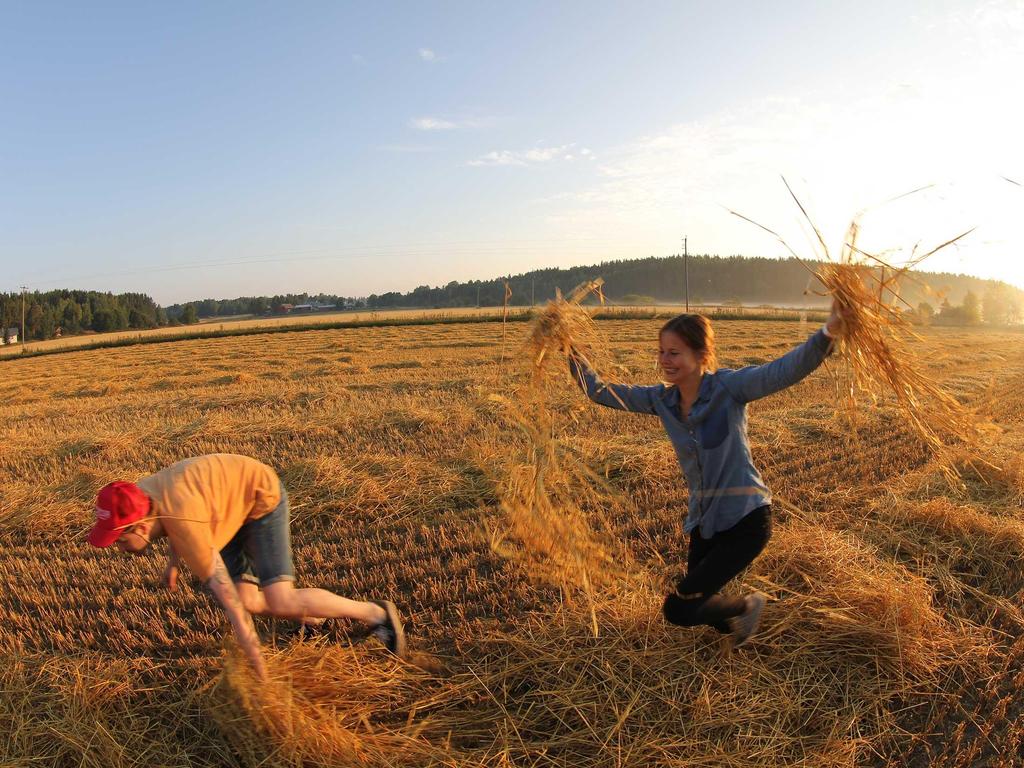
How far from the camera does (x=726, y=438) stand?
2801 mm

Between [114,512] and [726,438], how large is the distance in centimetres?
242

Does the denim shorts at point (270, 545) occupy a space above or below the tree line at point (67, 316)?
below

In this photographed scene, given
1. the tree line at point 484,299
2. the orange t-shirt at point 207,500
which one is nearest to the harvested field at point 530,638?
the orange t-shirt at point 207,500

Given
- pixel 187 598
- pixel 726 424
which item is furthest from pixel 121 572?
pixel 726 424

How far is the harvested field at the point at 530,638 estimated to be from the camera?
2.54m

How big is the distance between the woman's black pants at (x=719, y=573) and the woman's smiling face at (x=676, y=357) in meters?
0.68

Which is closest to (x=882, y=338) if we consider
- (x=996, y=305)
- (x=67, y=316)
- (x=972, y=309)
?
(x=972, y=309)

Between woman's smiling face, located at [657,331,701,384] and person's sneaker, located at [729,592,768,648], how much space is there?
1095 millimetres

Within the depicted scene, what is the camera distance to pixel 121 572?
4.11 m

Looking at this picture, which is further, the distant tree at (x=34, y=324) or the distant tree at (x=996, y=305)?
the distant tree at (x=34, y=324)

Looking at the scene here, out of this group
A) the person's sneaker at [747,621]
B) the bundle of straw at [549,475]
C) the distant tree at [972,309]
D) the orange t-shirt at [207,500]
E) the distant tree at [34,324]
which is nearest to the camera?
the orange t-shirt at [207,500]

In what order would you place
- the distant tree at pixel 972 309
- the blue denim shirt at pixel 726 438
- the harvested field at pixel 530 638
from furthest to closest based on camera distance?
the distant tree at pixel 972 309 → the blue denim shirt at pixel 726 438 → the harvested field at pixel 530 638

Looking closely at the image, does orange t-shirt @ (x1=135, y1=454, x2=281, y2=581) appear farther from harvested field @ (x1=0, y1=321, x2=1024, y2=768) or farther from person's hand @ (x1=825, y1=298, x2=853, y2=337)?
person's hand @ (x1=825, y1=298, x2=853, y2=337)

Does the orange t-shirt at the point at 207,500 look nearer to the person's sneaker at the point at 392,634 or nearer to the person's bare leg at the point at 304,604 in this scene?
the person's bare leg at the point at 304,604
